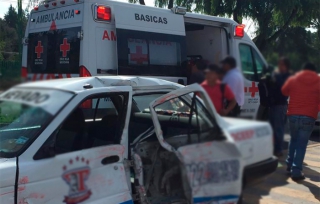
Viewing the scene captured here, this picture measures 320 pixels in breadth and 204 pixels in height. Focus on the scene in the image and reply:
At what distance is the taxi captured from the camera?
1372 mm

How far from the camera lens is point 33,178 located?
2.40m

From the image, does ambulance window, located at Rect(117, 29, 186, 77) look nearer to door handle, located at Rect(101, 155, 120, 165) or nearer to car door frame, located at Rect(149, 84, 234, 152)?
car door frame, located at Rect(149, 84, 234, 152)

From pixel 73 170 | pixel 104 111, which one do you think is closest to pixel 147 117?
pixel 104 111

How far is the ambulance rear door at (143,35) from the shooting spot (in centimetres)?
322

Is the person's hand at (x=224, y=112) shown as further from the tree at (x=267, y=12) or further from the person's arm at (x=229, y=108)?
the tree at (x=267, y=12)

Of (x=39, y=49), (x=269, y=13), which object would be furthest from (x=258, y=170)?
(x=39, y=49)

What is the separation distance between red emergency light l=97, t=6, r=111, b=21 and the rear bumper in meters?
2.72

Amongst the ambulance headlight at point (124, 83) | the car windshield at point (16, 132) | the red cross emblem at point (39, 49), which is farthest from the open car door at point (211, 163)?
the car windshield at point (16, 132)

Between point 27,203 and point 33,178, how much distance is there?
18 centimetres

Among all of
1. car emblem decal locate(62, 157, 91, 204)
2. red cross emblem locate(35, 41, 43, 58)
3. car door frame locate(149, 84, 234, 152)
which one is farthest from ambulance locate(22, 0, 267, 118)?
car emblem decal locate(62, 157, 91, 204)

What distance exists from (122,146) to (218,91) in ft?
5.32

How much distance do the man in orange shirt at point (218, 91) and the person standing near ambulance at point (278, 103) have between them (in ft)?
0.47

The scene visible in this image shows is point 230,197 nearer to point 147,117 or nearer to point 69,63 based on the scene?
point 69,63

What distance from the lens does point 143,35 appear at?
358cm
